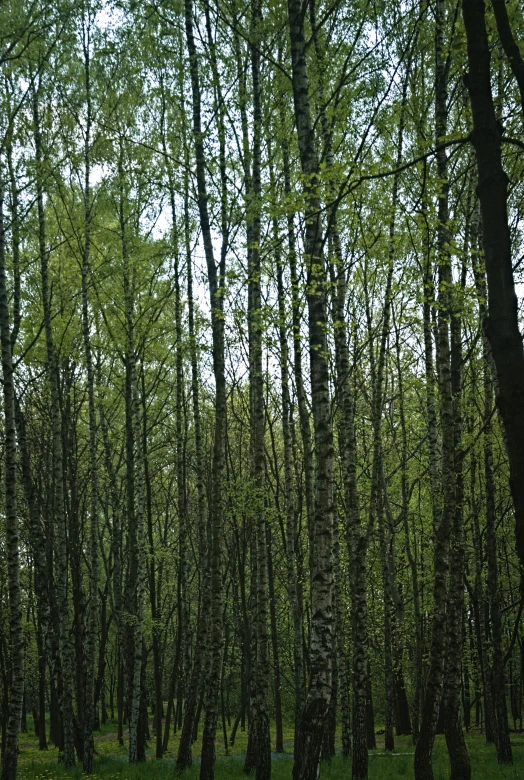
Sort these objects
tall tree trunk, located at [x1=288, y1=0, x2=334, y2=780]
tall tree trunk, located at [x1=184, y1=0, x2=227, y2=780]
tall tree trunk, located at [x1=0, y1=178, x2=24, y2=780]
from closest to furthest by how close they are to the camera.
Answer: tall tree trunk, located at [x1=288, y1=0, x2=334, y2=780] → tall tree trunk, located at [x1=0, y1=178, x2=24, y2=780] → tall tree trunk, located at [x1=184, y1=0, x2=227, y2=780]

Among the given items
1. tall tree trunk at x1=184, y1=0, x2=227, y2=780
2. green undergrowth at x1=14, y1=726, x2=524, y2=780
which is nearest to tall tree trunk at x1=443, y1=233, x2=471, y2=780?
green undergrowth at x1=14, y1=726, x2=524, y2=780

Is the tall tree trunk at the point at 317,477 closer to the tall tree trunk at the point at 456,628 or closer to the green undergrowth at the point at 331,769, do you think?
the tall tree trunk at the point at 456,628

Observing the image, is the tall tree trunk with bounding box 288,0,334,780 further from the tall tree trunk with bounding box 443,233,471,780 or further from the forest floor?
the forest floor

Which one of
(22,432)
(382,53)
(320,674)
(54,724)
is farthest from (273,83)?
(54,724)

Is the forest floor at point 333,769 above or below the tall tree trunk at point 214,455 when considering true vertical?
below

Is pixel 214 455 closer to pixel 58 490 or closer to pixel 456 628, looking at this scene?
pixel 58 490

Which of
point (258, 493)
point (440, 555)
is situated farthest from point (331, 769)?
point (440, 555)

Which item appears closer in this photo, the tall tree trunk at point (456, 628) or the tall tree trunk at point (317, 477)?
the tall tree trunk at point (317, 477)

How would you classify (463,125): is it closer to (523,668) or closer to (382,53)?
(382,53)

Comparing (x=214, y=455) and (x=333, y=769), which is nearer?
(x=214, y=455)

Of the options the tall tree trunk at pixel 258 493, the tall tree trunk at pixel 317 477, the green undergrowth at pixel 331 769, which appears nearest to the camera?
the tall tree trunk at pixel 317 477

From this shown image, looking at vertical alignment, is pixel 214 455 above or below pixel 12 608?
above

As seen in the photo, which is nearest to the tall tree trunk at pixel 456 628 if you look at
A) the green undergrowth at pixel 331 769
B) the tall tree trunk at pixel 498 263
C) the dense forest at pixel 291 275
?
the dense forest at pixel 291 275

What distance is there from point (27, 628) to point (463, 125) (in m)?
17.4
